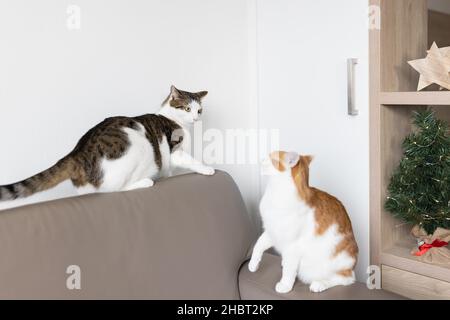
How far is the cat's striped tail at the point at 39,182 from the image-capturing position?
3.88 ft

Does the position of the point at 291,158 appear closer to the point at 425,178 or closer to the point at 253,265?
the point at 253,265

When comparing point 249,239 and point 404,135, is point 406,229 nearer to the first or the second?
point 404,135

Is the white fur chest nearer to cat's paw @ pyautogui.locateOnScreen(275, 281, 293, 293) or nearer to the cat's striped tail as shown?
cat's paw @ pyautogui.locateOnScreen(275, 281, 293, 293)

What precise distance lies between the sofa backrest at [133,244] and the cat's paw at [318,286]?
0.24 m

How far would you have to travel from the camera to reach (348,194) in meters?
1.72

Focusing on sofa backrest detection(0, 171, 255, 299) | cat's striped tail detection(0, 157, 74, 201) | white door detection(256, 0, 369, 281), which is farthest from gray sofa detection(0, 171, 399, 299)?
white door detection(256, 0, 369, 281)

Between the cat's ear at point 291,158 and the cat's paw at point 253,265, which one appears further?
the cat's paw at point 253,265

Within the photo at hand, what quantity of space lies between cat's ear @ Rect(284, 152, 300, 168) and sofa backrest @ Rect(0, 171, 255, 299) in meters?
0.30

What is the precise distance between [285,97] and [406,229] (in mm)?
692

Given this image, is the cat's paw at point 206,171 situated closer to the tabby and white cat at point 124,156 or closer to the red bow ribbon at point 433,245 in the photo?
the tabby and white cat at point 124,156

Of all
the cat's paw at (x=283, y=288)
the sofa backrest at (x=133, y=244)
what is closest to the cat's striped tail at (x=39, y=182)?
the sofa backrest at (x=133, y=244)

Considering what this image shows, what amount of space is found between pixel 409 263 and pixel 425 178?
0.93 ft

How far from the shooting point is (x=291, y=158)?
128cm
